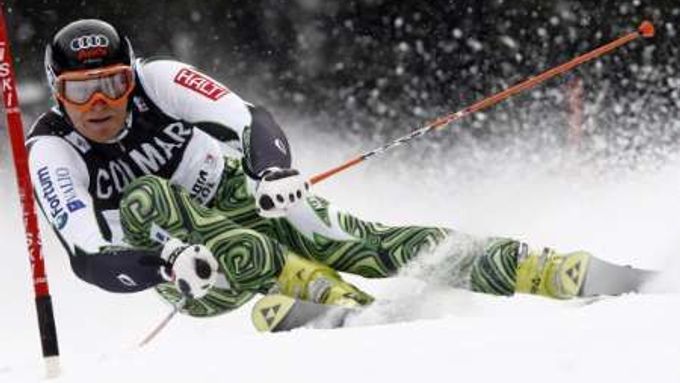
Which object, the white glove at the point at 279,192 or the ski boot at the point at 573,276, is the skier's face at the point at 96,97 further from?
the ski boot at the point at 573,276

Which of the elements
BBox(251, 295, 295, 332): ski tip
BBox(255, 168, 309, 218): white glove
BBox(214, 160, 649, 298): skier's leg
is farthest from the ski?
BBox(214, 160, 649, 298): skier's leg

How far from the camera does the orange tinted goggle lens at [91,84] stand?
4.30 meters

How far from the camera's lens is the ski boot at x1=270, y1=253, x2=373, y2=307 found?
13.9 ft

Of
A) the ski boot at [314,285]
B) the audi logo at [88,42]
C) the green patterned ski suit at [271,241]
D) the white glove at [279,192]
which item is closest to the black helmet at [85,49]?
the audi logo at [88,42]

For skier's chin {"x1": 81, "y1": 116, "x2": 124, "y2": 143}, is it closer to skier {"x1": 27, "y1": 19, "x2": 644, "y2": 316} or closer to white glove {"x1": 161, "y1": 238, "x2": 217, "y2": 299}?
skier {"x1": 27, "y1": 19, "x2": 644, "y2": 316}

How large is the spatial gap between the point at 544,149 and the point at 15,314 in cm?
440

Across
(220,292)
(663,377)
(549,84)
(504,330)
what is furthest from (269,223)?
(549,84)

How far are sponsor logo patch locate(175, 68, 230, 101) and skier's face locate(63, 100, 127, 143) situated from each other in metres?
0.23

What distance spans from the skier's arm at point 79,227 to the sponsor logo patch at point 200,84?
46 centimetres

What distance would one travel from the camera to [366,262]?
457 cm

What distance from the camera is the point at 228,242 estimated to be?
4.27 metres

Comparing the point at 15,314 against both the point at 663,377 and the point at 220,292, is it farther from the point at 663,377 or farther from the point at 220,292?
the point at 663,377

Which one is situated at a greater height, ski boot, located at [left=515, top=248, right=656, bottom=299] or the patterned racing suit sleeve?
the patterned racing suit sleeve

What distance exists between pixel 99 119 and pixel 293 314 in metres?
0.99
